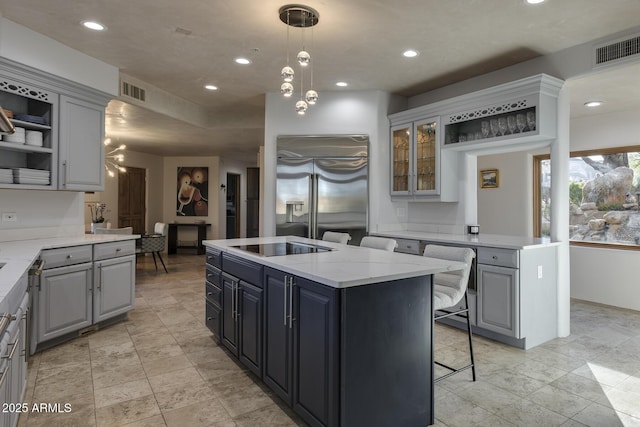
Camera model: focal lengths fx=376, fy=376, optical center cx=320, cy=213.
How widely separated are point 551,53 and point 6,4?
4.64 m

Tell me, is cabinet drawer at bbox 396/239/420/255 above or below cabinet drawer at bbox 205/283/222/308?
above

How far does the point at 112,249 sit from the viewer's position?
369 centimetres

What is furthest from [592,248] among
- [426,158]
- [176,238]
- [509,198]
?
[176,238]

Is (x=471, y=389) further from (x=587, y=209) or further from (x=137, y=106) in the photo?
(x=137, y=106)

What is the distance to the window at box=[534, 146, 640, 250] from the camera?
15.0 feet

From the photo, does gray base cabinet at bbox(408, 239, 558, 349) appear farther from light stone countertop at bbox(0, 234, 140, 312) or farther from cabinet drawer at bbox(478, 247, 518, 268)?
light stone countertop at bbox(0, 234, 140, 312)

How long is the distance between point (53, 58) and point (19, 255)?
6.36 feet

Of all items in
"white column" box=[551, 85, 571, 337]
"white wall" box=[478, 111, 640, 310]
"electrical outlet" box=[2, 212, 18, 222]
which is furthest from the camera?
"white wall" box=[478, 111, 640, 310]

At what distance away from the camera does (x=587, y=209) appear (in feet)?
16.3

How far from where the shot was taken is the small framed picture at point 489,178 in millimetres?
5758

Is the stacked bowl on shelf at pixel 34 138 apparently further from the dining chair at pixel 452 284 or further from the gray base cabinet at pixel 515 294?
the gray base cabinet at pixel 515 294

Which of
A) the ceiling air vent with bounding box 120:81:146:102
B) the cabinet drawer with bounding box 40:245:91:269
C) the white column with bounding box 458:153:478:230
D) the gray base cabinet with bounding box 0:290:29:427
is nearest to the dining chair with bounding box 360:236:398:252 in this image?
the white column with bounding box 458:153:478:230

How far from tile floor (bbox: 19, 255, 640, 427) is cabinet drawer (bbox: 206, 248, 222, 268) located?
29.4 inches

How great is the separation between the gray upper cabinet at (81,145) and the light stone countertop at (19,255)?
1.95 ft
